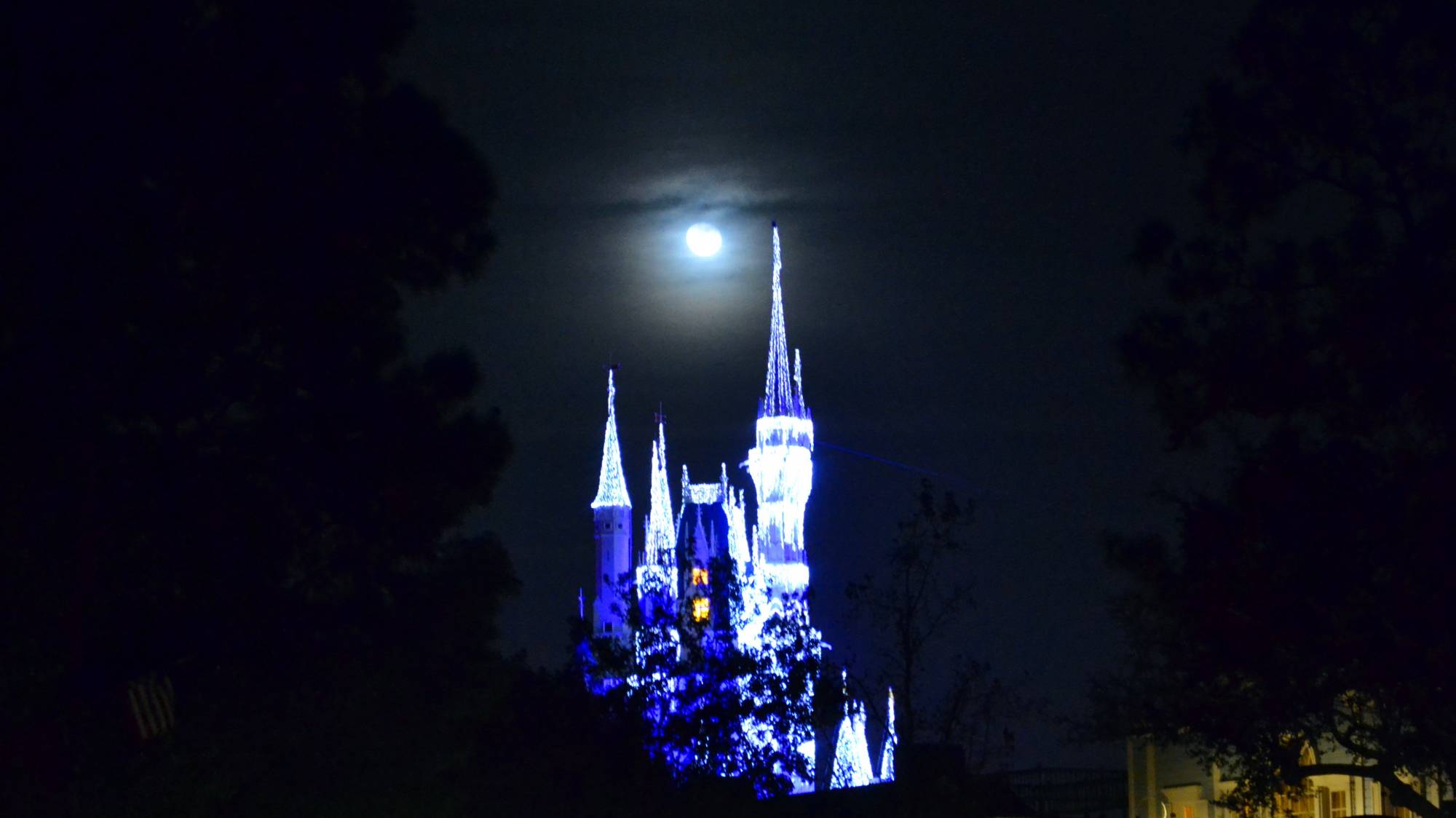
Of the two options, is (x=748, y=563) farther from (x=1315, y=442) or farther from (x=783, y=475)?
(x=1315, y=442)

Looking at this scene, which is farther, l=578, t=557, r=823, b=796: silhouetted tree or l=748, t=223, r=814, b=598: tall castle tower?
l=748, t=223, r=814, b=598: tall castle tower

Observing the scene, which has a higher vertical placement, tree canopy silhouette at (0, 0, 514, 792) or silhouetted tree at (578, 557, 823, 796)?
tree canopy silhouette at (0, 0, 514, 792)

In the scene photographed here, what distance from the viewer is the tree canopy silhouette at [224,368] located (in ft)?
46.1

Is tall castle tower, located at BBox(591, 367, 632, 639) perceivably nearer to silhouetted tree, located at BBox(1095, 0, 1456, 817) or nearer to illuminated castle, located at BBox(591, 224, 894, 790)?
illuminated castle, located at BBox(591, 224, 894, 790)

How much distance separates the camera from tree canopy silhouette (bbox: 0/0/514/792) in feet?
46.1

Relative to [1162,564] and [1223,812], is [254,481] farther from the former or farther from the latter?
[1223,812]

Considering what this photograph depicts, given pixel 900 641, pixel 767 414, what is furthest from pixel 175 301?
pixel 767 414

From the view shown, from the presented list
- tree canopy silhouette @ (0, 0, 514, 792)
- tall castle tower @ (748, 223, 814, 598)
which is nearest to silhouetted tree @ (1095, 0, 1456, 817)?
tree canopy silhouette @ (0, 0, 514, 792)

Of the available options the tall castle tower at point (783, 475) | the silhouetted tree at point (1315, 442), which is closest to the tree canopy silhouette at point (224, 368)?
the silhouetted tree at point (1315, 442)

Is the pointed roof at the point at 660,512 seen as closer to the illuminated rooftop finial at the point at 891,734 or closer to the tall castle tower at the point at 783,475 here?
the tall castle tower at the point at 783,475

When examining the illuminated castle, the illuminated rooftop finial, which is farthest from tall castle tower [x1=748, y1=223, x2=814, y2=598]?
the illuminated rooftop finial

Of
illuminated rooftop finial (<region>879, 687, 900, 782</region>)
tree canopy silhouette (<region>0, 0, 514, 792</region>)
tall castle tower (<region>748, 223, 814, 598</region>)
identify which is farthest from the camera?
tall castle tower (<region>748, 223, 814, 598</region>)

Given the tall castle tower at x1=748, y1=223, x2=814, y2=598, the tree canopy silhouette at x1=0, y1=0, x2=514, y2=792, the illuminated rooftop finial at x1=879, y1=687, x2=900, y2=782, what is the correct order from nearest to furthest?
the tree canopy silhouette at x1=0, y1=0, x2=514, y2=792 → the illuminated rooftop finial at x1=879, y1=687, x2=900, y2=782 → the tall castle tower at x1=748, y1=223, x2=814, y2=598

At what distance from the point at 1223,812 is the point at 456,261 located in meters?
21.5
